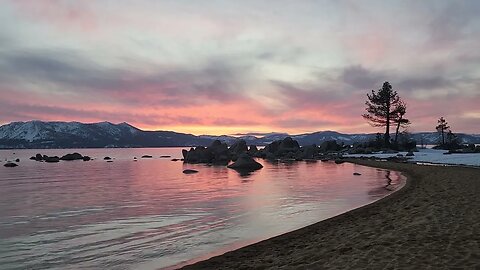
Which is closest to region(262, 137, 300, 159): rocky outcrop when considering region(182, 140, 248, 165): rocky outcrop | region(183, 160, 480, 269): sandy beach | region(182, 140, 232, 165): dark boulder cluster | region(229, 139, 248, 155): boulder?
region(229, 139, 248, 155): boulder

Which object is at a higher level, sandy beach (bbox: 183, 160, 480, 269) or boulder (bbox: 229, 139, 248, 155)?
boulder (bbox: 229, 139, 248, 155)

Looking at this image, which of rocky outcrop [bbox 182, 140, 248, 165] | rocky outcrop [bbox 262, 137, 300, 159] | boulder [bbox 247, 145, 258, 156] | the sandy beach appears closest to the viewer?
the sandy beach

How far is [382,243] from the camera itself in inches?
475

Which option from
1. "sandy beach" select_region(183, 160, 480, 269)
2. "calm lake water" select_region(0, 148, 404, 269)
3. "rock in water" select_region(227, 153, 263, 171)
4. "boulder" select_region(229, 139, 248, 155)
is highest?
"boulder" select_region(229, 139, 248, 155)

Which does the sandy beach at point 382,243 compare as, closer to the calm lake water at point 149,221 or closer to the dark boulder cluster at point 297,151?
the calm lake water at point 149,221

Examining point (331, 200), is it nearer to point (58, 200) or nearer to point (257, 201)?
point (257, 201)

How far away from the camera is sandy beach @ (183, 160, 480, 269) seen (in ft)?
33.1

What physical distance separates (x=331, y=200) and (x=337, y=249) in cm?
1526

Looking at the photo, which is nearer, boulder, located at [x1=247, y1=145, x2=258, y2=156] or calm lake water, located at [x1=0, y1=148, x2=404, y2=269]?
calm lake water, located at [x1=0, y1=148, x2=404, y2=269]

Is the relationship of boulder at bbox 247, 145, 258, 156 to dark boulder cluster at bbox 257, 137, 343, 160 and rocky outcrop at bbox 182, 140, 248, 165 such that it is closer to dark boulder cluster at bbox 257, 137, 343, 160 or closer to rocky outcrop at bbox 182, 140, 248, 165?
dark boulder cluster at bbox 257, 137, 343, 160

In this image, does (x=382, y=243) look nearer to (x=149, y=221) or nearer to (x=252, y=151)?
(x=149, y=221)

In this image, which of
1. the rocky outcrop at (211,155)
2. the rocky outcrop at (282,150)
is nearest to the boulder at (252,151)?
the rocky outcrop at (282,150)

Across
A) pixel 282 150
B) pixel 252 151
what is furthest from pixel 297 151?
pixel 252 151

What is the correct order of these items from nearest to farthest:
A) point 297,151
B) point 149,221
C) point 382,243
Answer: point 382,243 < point 149,221 < point 297,151
